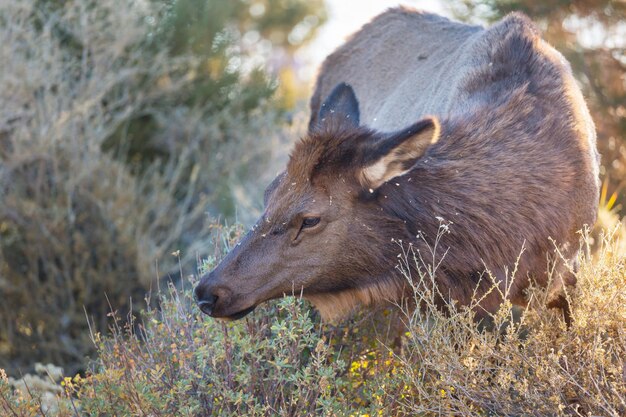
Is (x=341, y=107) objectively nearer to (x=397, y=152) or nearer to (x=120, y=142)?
(x=397, y=152)

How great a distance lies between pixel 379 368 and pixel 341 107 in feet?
5.75

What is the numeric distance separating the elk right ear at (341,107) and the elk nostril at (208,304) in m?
1.28

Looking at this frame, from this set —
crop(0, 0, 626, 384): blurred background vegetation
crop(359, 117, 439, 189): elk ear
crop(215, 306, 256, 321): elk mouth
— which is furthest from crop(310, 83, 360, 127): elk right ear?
crop(0, 0, 626, 384): blurred background vegetation

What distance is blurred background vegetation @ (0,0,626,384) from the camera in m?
9.41

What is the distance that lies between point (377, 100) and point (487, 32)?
1.75m

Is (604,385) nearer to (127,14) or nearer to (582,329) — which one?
(582,329)

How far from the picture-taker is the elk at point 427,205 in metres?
4.95

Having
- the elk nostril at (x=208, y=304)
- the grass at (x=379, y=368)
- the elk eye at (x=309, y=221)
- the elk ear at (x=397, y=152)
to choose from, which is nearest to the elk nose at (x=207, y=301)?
the elk nostril at (x=208, y=304)

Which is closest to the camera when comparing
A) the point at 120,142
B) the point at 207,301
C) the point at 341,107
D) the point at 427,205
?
the point at 207,301

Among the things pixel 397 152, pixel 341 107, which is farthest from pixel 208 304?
pixel 341 107

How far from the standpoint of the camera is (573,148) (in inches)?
215

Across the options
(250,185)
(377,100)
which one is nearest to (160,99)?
(250,185)

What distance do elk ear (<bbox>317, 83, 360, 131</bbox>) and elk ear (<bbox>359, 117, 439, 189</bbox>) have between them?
591 millimetres

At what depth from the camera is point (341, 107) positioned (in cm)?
598
